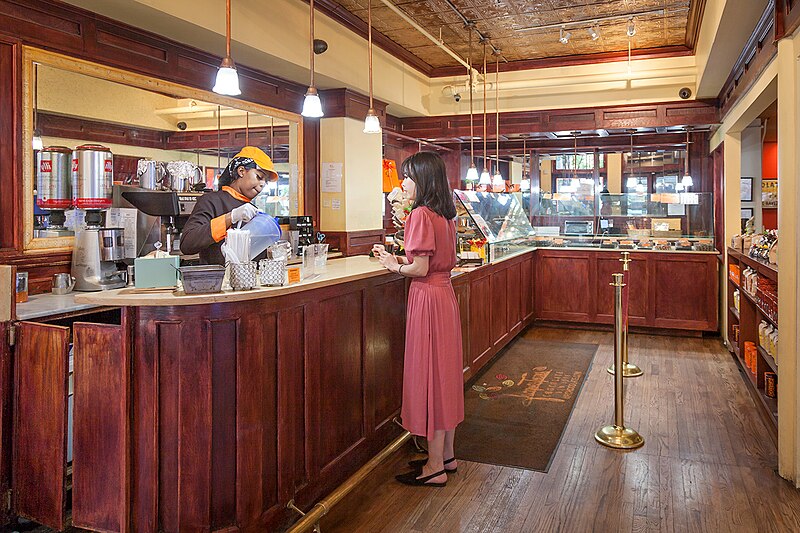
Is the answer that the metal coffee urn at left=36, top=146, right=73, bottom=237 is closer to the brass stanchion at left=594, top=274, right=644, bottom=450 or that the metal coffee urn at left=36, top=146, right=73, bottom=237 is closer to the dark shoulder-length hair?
the dark shoulder-length hair

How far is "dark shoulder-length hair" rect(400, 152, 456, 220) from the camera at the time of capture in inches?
130

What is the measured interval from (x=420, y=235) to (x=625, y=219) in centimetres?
589

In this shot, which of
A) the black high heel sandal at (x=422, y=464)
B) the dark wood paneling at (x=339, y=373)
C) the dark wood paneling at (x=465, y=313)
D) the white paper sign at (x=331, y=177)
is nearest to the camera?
the dark wood paneling at (x=339, y=373)

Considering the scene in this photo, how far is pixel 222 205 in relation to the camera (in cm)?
368

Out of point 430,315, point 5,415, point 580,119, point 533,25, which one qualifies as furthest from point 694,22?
point 5,415

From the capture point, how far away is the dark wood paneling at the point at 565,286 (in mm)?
7902

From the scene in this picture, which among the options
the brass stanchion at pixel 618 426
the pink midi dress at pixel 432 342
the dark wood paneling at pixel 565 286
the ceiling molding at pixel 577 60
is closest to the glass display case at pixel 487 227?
the dark wood paneling at pixel 565 286

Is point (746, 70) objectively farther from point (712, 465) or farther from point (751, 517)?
point (751, 517)

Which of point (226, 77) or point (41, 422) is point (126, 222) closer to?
point (226, 77)

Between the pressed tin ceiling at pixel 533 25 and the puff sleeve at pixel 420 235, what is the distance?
10.1 ft

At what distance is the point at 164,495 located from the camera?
8.21 feet

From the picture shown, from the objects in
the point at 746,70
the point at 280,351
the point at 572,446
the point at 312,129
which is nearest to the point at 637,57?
the point at 746,70

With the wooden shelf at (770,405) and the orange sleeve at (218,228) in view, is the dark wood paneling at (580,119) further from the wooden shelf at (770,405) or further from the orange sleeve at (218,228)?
the orange sleeve at (218,228)

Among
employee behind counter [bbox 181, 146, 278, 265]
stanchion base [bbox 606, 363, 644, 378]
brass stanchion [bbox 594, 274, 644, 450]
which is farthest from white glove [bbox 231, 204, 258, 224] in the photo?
stanchion base [bbox 606, 363, 644, 378]
